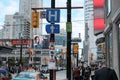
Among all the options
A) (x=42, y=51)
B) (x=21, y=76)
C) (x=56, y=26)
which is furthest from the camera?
(x=42, y=51)

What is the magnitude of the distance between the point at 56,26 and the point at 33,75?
6.14 metres

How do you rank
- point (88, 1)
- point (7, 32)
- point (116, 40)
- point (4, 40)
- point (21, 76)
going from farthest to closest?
point (4, 40) → point (7, 32) → point (88, 1) → point (21, 76) → point (116, 40)

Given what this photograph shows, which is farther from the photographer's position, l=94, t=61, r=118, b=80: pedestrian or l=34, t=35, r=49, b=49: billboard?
l=34, t=35, r=49, b=49: billboard

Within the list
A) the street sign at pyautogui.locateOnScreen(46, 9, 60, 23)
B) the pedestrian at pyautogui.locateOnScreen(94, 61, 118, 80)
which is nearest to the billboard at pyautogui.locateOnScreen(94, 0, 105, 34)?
the street sign at pyautogui.locateOnScreen(46, 9, 60, 23)

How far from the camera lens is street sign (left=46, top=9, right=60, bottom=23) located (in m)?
16.4

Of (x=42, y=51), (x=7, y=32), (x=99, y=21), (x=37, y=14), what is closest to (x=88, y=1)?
(x=7, y=32)

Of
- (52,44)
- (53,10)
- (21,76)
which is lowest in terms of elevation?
(21,76)

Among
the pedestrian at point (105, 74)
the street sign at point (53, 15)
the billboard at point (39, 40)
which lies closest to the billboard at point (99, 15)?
the billboard at point (39, 40)

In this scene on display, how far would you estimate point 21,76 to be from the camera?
2178 cm

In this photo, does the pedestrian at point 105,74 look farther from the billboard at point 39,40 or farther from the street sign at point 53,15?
the billboard at point 39,40

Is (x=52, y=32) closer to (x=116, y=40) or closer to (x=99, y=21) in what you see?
(x=116, y=40)

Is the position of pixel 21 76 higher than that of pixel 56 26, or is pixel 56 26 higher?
pixel 56 26

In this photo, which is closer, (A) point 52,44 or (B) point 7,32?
(A) point 52,44

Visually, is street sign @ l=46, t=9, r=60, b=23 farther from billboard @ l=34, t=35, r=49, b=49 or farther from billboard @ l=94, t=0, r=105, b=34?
billboard @ l=34, t=35, r=49, b=49
